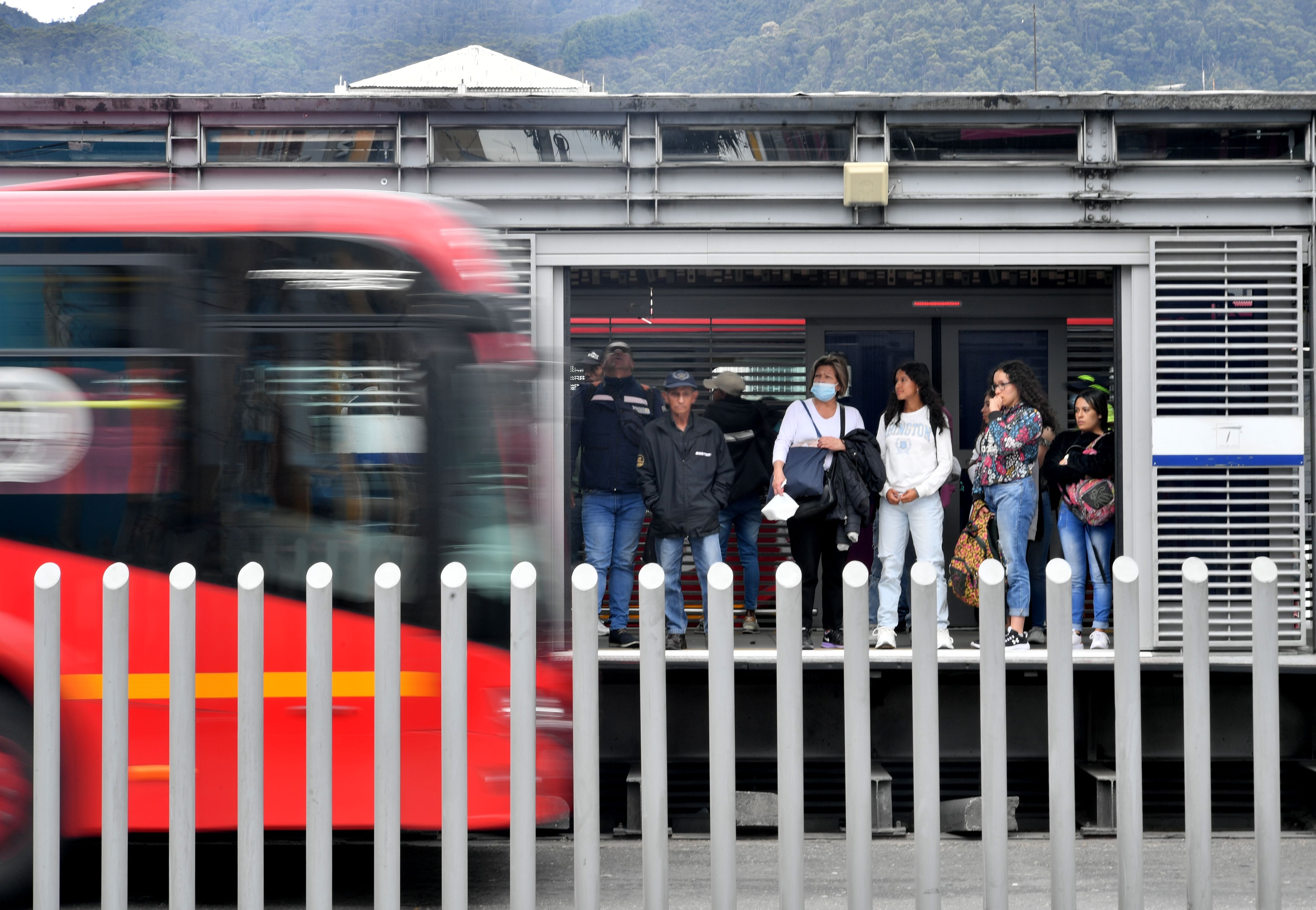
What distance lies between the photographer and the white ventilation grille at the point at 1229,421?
27.3ft

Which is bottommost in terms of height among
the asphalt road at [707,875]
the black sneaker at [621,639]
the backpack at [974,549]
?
the asphalt road at [707,875]

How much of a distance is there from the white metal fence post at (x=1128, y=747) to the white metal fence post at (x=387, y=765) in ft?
6.12

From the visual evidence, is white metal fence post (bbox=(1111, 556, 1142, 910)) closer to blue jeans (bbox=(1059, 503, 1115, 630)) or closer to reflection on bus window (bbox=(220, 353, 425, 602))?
reflection on bus window (bbox=(220, 353, 425, 602))

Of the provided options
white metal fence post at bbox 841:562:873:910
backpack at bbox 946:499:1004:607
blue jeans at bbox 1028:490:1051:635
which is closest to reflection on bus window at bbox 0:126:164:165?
backpack at bbox 946:499:1004:607

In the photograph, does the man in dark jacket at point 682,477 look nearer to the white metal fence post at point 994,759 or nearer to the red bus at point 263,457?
the red bus at point 263,457

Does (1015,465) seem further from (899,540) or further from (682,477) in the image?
(682,477)

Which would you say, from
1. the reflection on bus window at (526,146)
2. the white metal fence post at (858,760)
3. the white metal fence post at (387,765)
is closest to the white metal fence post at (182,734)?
the white metal fence post at (387,765)

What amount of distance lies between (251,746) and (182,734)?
0.18 metres

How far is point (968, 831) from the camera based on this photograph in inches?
292

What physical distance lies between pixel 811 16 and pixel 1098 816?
7143 cm

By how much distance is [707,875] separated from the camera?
560 centimetres

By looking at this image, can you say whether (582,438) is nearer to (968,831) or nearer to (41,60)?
(968,831)

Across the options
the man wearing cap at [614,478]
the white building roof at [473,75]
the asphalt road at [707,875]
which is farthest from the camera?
the white building roof at [473,75]

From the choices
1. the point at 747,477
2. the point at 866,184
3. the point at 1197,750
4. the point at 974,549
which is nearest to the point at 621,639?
the point at 747,477
